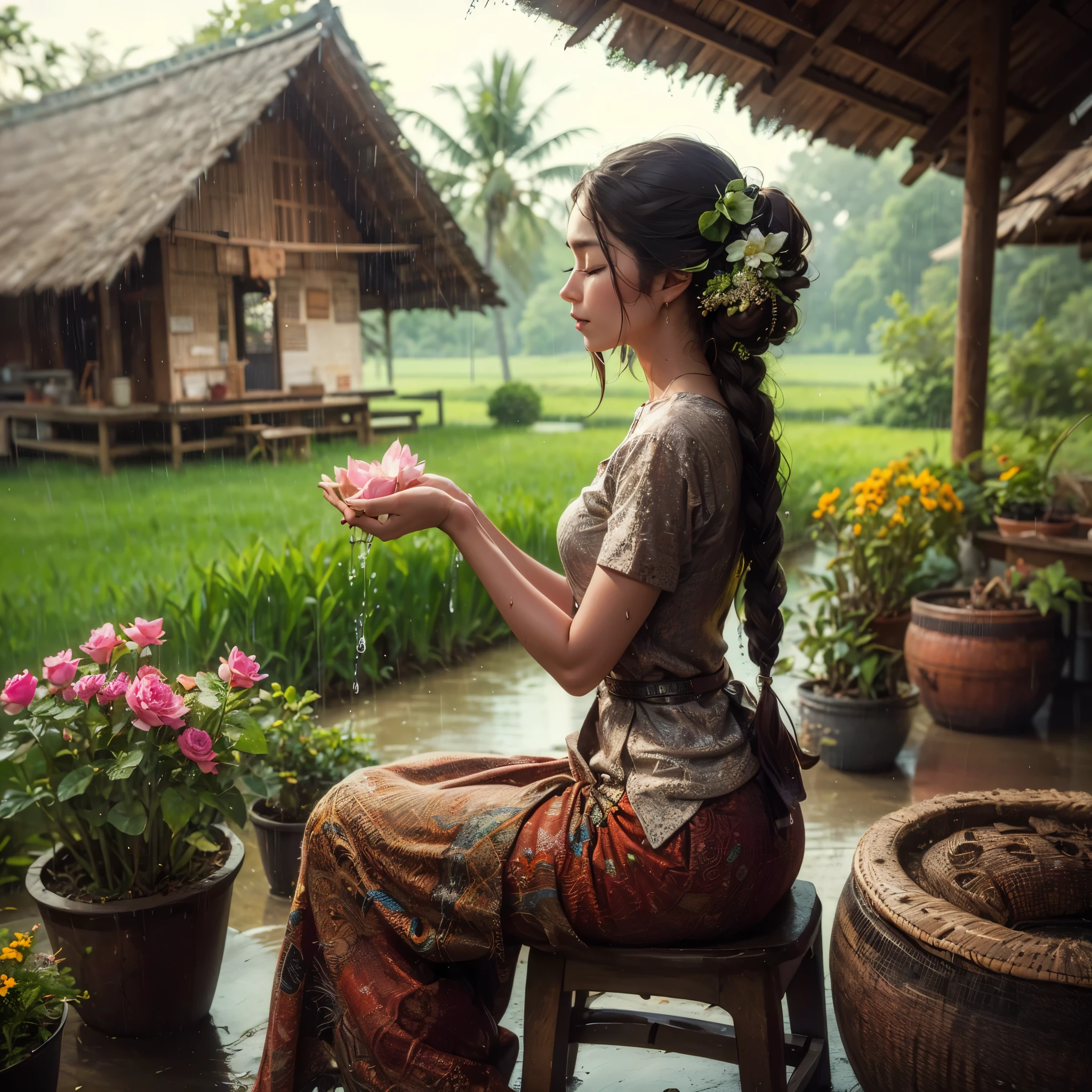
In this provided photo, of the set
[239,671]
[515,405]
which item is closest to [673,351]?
[239,671]

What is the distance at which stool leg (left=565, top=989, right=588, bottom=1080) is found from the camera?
5.96ft

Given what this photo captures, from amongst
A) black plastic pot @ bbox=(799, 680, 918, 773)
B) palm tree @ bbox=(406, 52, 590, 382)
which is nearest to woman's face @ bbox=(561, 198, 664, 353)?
black plastic pot @ bbox=(799, 680, 918, 773)

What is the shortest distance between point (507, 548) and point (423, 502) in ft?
0.99

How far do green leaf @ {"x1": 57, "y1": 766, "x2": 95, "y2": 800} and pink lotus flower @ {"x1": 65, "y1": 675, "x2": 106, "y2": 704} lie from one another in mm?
130

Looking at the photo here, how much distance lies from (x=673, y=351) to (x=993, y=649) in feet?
9.07

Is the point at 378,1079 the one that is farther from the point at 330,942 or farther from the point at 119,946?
the point at 119,946

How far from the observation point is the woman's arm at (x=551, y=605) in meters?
1.35

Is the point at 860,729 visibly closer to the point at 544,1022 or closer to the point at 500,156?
the point at 544,1022

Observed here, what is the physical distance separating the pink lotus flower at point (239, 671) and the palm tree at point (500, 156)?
5.61 metres

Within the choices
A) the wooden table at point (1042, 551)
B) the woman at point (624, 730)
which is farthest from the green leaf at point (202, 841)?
the wooden table at point (1042, 551)

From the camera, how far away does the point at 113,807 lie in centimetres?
200

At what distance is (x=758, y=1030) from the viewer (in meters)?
1.37

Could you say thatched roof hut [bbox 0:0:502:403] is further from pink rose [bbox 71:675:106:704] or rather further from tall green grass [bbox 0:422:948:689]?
pink rose [bbox 71:675:106:704]

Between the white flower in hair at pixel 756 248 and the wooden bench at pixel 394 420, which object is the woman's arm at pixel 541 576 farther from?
the wooden bench at pixel 394 420
